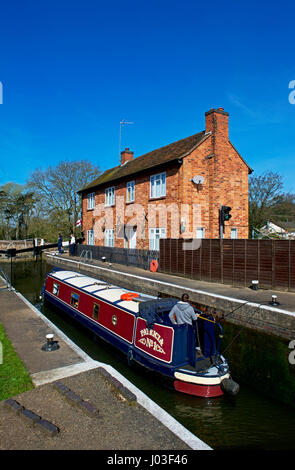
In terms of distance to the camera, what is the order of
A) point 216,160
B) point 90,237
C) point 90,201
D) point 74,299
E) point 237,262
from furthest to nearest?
1. point 90,201
2. point 90,237
3. point 216,160
4. point 237,262
5. point 74,299

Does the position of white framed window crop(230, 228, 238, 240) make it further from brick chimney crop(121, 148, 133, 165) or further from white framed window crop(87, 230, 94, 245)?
white framed window crop(87, 230, 94, 245)

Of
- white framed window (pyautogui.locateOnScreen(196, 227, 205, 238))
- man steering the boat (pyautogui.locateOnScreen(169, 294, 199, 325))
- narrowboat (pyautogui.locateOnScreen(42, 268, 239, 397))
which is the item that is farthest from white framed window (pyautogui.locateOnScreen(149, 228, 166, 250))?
man steering the boat (pyautogui.locateOnScreen(169, 294, 199, 325))

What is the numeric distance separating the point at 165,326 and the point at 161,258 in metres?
11.0

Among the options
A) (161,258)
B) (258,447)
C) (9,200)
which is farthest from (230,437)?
(9,200)

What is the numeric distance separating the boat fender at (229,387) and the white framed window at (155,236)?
13.2m


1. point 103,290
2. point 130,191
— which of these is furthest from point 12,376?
point 130,191

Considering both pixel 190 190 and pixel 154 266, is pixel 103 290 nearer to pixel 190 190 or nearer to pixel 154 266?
pixel 154 266

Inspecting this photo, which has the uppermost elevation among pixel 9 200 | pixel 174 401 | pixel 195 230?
pixel 9 200

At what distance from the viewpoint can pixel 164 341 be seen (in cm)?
656

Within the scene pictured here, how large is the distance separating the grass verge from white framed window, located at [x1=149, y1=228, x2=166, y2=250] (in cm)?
1343

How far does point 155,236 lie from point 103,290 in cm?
1012

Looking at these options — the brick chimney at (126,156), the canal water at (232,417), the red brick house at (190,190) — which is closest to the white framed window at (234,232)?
the red brick house at (190,190)
